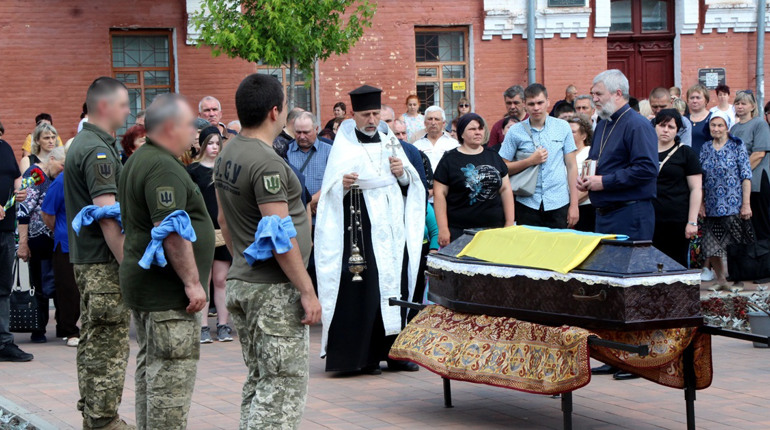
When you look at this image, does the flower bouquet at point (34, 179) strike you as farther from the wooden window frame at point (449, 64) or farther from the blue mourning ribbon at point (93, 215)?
the wooden window frame at point (449, 64)

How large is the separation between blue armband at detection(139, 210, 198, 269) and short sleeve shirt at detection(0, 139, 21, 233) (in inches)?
188

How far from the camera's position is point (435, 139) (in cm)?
1128

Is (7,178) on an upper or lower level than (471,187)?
upper

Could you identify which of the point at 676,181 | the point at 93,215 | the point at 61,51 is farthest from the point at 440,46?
the point at 93,215

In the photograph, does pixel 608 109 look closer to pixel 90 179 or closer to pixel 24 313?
pixel 90 179

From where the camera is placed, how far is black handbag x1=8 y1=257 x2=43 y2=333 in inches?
405

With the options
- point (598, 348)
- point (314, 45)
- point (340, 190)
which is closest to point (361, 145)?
point (340, 190)

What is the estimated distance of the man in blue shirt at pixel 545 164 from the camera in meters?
9.59

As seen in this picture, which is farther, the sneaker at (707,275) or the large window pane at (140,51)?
the large window pane at (140,51)

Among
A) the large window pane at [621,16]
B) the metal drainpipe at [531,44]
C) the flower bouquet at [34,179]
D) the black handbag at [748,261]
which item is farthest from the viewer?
the large window pane at [621,16]

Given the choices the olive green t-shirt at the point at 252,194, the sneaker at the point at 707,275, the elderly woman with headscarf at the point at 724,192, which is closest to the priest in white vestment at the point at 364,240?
the olive green t-shirt at the point at 252,194

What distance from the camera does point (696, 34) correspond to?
2066 centimetres

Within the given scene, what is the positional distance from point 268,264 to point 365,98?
3.19 m

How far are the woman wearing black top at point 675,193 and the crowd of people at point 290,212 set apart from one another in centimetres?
2
